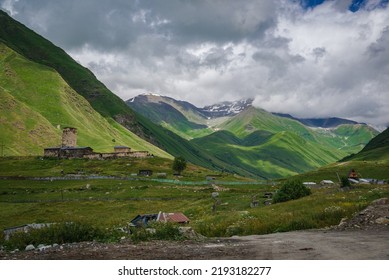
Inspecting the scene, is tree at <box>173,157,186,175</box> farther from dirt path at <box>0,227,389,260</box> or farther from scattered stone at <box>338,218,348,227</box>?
dirt path at <box>0,227,389,260</box>

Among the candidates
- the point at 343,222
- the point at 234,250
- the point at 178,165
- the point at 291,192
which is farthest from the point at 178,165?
the point at 234,250

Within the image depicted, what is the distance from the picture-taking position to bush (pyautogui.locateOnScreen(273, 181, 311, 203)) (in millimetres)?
67500

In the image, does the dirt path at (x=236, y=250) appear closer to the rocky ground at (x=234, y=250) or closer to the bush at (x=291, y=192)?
the rocky ground at (x=234, y=250)

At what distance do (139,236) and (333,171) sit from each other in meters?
172

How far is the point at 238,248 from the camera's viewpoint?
59.7 ft

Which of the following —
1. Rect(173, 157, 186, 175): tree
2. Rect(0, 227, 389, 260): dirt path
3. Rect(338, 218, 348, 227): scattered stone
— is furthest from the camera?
Rect(173, 157, 186, 175): tree

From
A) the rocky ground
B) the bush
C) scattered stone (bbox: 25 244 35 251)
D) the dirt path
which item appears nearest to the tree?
the bush

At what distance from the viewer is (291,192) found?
6812 centimetres

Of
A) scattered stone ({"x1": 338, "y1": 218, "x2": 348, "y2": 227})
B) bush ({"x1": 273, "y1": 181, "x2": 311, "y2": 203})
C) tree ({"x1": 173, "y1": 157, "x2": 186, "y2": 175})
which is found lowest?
bush ({"x1": 273, "y1": 181, "x2": 311, "y2": 203})

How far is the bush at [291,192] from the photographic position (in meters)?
67.5

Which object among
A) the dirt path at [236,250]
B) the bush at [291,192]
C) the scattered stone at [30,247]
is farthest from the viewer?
the bush at [291,192]

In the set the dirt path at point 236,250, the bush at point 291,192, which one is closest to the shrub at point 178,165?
the bush at point 291,192

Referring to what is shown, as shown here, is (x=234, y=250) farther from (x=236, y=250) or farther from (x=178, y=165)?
(x=178, y=165)

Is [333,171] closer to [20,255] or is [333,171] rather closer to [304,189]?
[304,189]
